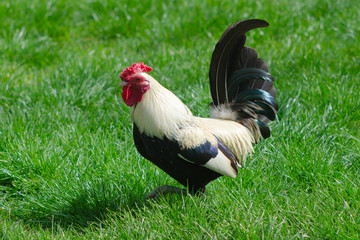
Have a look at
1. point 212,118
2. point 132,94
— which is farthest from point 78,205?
point 212,118

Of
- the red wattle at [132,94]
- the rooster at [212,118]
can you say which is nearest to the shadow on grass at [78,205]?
the rooster at [212,118]

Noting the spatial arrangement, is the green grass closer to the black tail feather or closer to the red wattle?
the black tail feather

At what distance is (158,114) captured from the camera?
2787 millimetres

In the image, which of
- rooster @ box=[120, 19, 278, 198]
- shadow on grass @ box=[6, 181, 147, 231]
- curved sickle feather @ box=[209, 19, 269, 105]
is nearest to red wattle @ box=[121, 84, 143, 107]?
rooster @ box=[120, 19, 278, 198]

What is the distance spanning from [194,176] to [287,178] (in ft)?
2.71

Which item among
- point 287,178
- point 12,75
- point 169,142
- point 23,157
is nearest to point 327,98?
point 287,178

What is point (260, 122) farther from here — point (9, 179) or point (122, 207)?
point (9, 179)

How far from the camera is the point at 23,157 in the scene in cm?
366

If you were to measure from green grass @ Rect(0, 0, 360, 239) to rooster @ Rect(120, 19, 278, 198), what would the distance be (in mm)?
267

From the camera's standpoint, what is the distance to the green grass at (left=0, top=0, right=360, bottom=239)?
9.72 feet

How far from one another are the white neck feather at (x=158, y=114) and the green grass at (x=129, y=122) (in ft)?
1.63

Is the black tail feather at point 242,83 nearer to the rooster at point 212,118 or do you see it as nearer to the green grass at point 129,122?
the rooster at point 212,118

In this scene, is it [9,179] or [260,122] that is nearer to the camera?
[260,122]

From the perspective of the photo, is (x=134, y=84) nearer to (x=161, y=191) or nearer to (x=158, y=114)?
(x=158, y=114)
